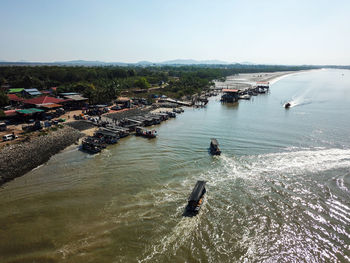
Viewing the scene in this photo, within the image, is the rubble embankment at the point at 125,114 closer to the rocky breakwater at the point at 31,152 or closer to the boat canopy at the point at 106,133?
the boat canopy at the point at 106,133

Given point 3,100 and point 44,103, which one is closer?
point 44,103

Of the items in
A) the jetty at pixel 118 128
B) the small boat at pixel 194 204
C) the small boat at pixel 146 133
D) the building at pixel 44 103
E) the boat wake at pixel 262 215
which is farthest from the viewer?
the building at pixel 44 103

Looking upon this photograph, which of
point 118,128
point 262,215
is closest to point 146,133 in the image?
point 118,128

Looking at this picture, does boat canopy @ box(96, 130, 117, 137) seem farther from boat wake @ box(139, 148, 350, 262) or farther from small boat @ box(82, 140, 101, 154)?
boat wake @ box(139, 148, 350, 262)

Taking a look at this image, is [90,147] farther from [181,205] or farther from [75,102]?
[75,102]

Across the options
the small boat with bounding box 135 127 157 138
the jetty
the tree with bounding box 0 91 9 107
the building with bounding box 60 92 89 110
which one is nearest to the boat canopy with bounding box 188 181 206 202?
the jetty

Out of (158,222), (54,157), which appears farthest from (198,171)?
(54,157)

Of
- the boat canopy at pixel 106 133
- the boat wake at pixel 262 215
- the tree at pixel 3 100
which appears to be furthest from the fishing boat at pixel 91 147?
the tree at pixel 3 100
